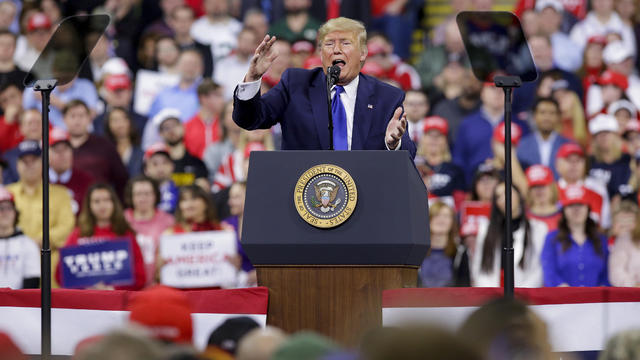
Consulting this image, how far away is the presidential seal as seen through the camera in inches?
189

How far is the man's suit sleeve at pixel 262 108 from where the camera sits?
17.1ft

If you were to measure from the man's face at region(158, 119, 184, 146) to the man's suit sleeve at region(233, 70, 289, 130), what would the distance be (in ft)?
16.7

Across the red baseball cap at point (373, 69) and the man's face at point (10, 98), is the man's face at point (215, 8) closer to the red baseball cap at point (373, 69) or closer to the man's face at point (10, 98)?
the red baseball cap at point (373, 69)

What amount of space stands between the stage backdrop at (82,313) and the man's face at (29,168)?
159 inches

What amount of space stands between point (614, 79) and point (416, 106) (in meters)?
2.12

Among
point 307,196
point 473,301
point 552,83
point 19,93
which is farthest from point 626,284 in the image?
point 19,93

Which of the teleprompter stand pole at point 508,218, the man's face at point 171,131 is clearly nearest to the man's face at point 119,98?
the man's face at point 171,131

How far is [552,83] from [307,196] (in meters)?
7.04

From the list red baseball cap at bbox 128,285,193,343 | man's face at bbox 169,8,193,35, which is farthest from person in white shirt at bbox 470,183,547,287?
red baseball cap at bbox 128,285,193,343

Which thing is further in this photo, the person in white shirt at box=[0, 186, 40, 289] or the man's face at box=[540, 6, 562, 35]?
the man's face at box=[540, 6, 562, 35]

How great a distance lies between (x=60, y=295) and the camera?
536cm

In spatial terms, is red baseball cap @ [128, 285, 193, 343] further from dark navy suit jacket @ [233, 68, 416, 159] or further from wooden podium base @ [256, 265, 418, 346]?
dark navy suit jacket @ [233, 68, 416, 159]

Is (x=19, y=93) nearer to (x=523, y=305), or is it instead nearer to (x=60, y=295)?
(x=60, y=295)

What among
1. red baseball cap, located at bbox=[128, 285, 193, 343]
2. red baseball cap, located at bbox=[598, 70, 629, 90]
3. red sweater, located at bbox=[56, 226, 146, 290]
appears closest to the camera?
red baseball cap, located at bbox=[128, 285, 193, 343]
